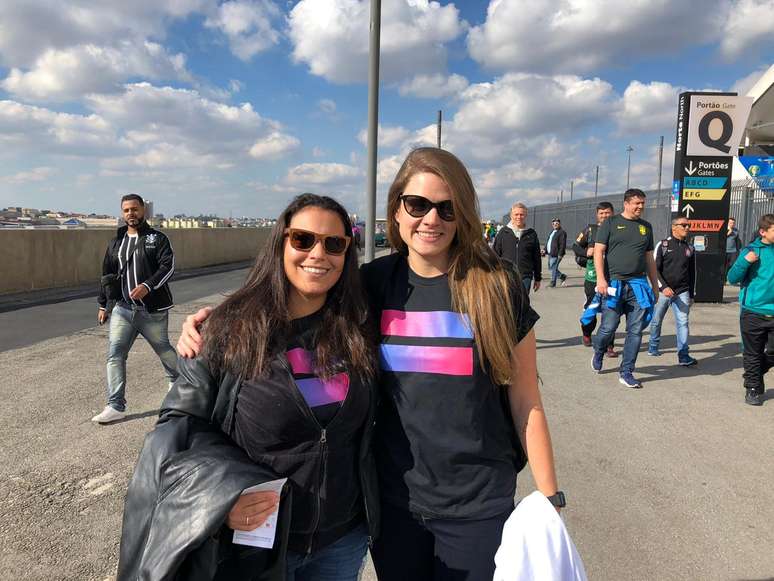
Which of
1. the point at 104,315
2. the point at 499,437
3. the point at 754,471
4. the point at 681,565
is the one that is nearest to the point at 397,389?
the point at 499,437

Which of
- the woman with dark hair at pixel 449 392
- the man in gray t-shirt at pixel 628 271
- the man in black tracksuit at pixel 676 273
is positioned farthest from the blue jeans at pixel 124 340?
the man in black tracksuit at pixel 676 273

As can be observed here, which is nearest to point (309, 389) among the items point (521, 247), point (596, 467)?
point (596, 467)

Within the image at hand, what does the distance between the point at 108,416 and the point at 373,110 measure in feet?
15.7

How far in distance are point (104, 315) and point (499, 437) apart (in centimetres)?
479

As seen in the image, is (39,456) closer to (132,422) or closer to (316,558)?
(132,422)

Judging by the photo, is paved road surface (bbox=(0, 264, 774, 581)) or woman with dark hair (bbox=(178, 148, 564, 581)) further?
paved road surface (bbox=(0, 264, 774, 581))

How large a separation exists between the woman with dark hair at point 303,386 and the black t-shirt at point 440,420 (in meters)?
→ 0.09

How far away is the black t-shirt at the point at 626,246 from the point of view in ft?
19.5

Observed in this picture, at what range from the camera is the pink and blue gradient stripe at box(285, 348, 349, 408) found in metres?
1.56

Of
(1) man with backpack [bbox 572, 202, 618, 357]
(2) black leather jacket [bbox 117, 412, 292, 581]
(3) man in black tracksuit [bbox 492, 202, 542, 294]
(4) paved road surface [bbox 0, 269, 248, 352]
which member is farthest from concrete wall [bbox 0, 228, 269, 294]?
(2) black leather jacket [bbox 117, 412, 292, 581]

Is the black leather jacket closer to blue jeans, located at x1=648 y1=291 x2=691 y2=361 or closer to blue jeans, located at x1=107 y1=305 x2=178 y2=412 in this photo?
blue jeans, located at x1=107 y1=305 x2=178 y2=412

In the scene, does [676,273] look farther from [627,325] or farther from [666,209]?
[666,209]

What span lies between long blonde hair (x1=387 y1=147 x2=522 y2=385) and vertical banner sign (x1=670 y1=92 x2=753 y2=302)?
1183 centimetres

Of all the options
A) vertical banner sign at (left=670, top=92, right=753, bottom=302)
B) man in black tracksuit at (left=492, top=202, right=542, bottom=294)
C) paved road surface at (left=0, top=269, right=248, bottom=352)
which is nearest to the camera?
man in black tracksuit at (left=492, top=202, right=542, bottom=294)
